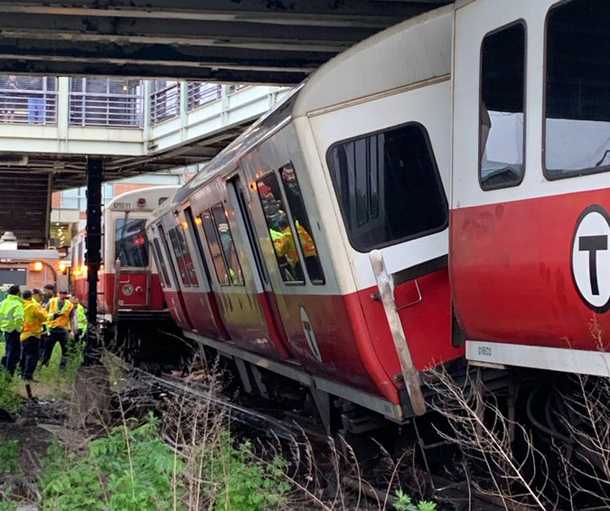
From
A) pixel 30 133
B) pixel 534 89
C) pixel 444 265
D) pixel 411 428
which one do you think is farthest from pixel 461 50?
pixel 30 133

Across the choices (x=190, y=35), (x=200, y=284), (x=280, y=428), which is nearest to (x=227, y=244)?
(x=280, y=428)

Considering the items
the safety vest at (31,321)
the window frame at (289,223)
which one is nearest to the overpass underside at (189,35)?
the window frame at (289,223)

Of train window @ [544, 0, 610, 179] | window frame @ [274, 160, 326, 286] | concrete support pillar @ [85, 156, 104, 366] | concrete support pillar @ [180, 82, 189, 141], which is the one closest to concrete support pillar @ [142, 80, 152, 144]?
concrete support pillar @ [85, 156, 104, 366]

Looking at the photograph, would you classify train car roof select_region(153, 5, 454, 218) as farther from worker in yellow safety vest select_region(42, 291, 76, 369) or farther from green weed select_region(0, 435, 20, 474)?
worker in yellow safety vest select_region(42, 291, 76, 369)

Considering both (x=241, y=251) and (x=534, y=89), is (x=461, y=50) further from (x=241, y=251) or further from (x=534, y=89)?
(x=241, y=251)

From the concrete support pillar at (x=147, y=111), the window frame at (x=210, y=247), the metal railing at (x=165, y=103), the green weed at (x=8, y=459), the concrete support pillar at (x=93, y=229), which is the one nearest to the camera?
the green weed at (x=8, y=459)

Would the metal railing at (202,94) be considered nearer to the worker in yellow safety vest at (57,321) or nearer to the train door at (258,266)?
the worker in yellow safety vest at (57,321)

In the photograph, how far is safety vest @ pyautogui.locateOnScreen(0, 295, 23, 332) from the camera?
1617 cm

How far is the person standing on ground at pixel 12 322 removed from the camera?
16188mm

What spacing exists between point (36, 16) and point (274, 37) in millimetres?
2547

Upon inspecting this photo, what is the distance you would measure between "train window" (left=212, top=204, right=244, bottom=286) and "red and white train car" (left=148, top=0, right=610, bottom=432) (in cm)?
34

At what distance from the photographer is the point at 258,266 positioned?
31.3 feet

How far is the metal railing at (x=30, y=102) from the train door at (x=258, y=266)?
36.0 feet

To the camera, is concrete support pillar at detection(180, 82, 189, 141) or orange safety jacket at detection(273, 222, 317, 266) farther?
concrete support pillar at detection(180, 82, 189, 141)
